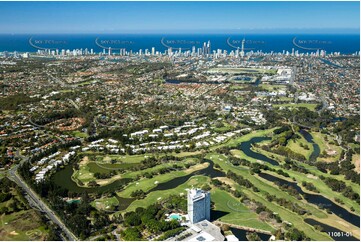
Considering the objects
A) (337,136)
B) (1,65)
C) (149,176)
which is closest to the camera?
(149,176)

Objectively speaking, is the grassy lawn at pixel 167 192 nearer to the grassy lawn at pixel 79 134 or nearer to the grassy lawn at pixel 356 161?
the grassy lawn at pixel 356 161

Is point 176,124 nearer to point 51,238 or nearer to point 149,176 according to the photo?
point 149,176

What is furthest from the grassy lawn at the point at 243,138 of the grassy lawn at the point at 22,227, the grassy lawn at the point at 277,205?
the grassy lawn at the point at 22,227

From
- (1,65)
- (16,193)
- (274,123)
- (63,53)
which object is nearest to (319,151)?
(274,123)

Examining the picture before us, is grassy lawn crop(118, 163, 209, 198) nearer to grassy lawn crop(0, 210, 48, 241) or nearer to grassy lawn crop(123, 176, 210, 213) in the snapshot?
grassy lawn crop(123, 176, 210, 213)

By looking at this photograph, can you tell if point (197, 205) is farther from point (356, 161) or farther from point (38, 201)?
point (356, 161)
